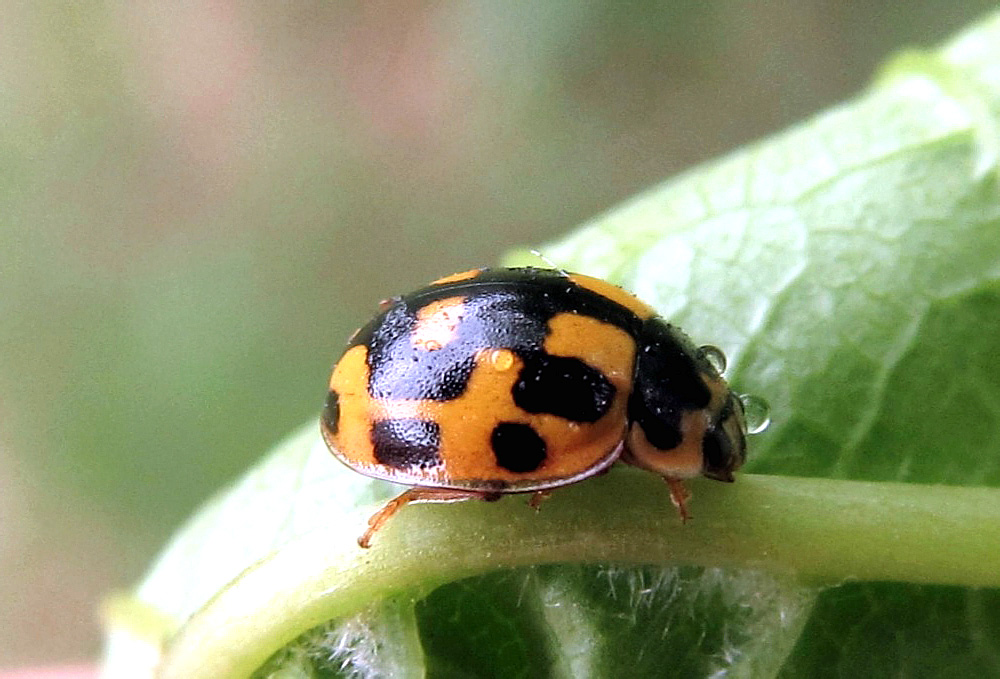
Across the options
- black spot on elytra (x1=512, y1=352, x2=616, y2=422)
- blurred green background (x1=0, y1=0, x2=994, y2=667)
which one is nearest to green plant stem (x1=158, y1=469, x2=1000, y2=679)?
black spot on elytra (x1=512, y1=352, x2=616, y2=422)

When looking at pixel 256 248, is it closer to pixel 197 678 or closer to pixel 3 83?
pixel 3 83

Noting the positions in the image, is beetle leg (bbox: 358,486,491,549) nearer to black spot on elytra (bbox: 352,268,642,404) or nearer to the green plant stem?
the green plant stem

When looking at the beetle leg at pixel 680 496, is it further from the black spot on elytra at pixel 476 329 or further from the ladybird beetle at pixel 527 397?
the black spot on elytra at pixel 476 329

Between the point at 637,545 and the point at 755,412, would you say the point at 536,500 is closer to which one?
the point at 637,545

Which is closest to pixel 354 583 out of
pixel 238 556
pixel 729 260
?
pixel 238 556

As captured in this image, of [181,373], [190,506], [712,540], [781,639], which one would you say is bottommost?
[190,506]

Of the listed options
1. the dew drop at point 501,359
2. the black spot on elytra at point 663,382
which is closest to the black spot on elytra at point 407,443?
the dew drop at point 501,359

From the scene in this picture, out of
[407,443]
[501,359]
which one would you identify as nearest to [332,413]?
[407,443]
